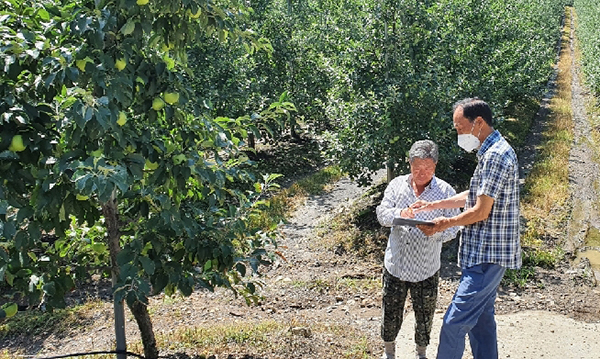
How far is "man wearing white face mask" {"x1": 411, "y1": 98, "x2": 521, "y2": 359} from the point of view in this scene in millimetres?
3510

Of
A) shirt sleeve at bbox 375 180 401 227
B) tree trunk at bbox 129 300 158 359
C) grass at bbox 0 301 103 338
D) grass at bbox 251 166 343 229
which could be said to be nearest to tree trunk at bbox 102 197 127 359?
tree trunk at bbox 129 300 158 359

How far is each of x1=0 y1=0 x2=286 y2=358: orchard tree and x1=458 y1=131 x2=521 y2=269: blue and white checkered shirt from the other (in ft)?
4.60

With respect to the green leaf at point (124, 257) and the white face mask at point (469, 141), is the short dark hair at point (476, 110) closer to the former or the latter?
the white face mask at point (469, 141)

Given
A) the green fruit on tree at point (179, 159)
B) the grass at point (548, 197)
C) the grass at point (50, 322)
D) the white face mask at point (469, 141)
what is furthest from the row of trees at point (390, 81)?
the green fruit on tree at point (179, 159)

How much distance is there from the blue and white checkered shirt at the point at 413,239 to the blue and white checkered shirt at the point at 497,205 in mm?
344

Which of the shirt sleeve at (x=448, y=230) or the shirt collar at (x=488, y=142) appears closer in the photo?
the shirt collar at (x=488, y=142)

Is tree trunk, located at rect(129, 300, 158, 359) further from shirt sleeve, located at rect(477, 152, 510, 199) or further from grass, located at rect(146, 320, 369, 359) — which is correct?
shirt sleeve, located at rect(477, 152, 510, 199)

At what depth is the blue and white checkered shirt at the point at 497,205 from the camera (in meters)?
3.49

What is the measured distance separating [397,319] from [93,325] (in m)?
3.74

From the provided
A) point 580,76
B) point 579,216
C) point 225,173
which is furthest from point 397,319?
point 580,76

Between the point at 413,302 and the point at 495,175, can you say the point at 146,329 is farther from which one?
the point at 495,175

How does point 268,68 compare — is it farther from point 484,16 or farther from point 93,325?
point 93,325

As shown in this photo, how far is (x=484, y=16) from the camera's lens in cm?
1364

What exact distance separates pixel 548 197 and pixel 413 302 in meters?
7.24
